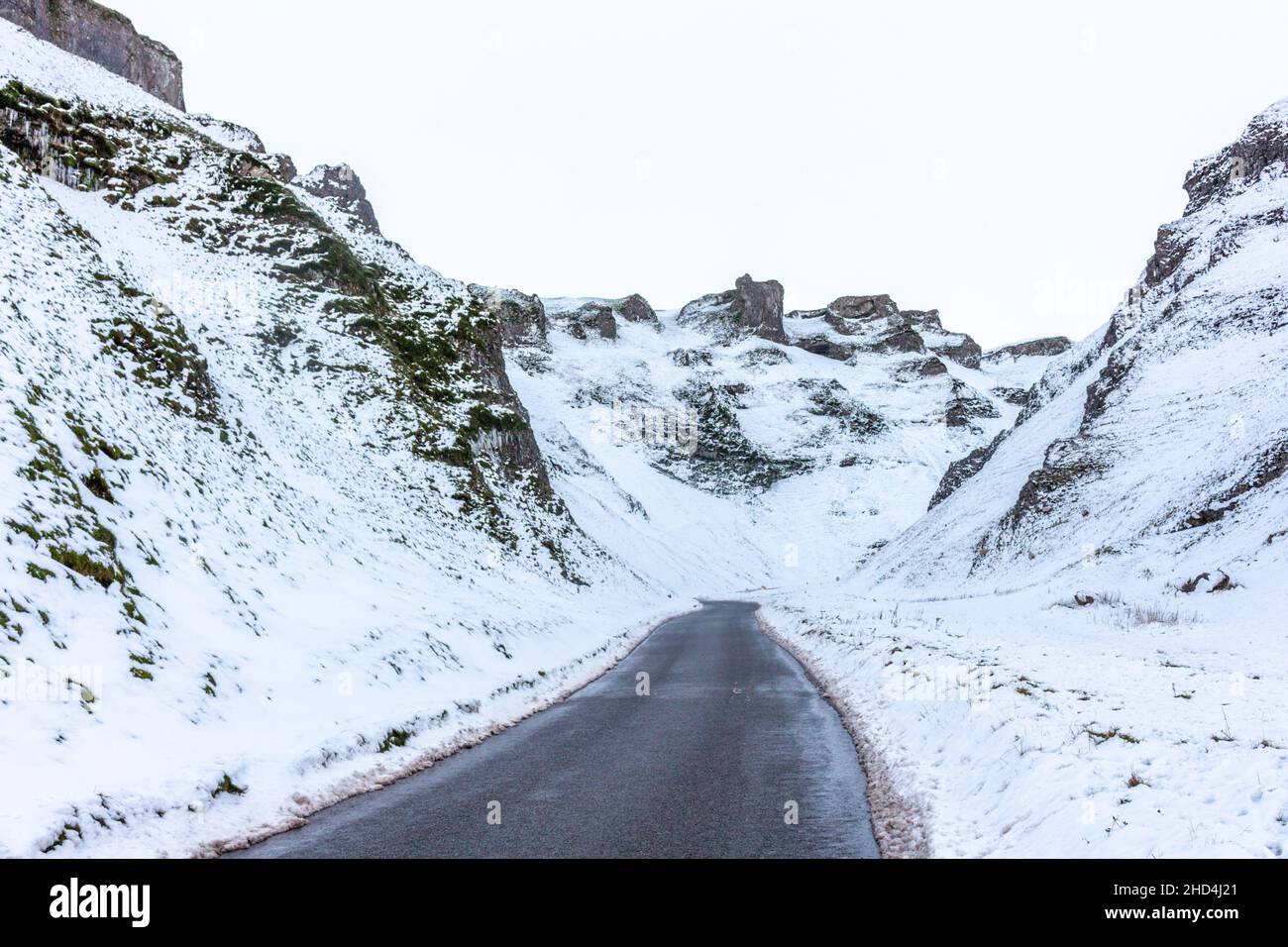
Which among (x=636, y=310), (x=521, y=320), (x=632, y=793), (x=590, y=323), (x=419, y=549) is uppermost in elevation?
(x=636, y=310)

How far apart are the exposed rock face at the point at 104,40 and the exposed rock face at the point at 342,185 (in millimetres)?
14539

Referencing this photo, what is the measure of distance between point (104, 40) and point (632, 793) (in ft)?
251

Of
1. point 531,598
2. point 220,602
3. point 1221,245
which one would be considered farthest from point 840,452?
point 220,602

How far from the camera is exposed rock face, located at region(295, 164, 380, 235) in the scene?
79.4 m

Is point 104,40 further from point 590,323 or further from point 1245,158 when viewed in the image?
point 590,323

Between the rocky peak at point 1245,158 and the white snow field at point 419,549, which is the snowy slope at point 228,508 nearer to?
the white snow field at point 419,549

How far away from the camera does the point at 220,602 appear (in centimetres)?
1272

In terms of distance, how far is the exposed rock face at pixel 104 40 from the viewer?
5303 centimetres

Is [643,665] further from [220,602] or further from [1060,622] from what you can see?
[1060,622]

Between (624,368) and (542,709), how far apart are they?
11148 centimetres

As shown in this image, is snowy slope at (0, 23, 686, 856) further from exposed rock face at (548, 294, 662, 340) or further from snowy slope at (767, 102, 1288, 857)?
exposed rock face at (548, 294, 662, 340)

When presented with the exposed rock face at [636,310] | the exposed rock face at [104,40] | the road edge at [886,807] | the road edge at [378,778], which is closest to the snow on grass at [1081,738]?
the road edge at [886,807]

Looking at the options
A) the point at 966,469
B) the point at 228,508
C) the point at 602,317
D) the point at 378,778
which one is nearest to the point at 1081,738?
the point at 378,778

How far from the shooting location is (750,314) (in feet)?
527
